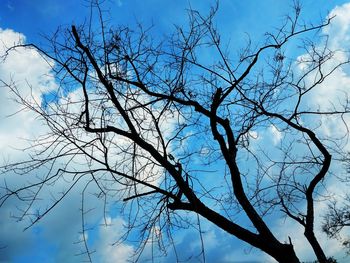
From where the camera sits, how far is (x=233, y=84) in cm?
686

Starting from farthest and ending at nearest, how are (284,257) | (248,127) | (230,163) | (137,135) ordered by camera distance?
(248,127), (230,163), (137,135), (284,257)

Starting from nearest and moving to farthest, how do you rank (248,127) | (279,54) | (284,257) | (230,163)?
1. (284,257)
2. (230,163)
3. (279,54)
4. (248,127)

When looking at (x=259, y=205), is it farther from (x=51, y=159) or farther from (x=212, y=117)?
(x=51, y=159)

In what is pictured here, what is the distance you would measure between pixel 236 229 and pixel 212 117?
2020 mm

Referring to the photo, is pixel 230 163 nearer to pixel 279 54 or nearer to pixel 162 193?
pixel 162 193

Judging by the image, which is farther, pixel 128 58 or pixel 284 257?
pixel 128 58

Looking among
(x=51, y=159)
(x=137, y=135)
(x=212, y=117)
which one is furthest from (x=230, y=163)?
(x=51, y=159)

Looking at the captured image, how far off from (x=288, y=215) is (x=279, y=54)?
323 centimetres

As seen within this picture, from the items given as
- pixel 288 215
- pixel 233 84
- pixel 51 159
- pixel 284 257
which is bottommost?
pixel 284 257

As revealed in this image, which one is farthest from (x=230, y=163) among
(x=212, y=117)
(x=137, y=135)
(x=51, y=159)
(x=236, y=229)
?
(x=51, y=159)

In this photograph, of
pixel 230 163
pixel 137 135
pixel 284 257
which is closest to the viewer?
pixel 284 257

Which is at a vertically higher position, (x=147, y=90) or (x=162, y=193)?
(x=147, y=90)

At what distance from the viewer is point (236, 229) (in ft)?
18.6

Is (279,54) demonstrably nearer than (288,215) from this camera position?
Yes
